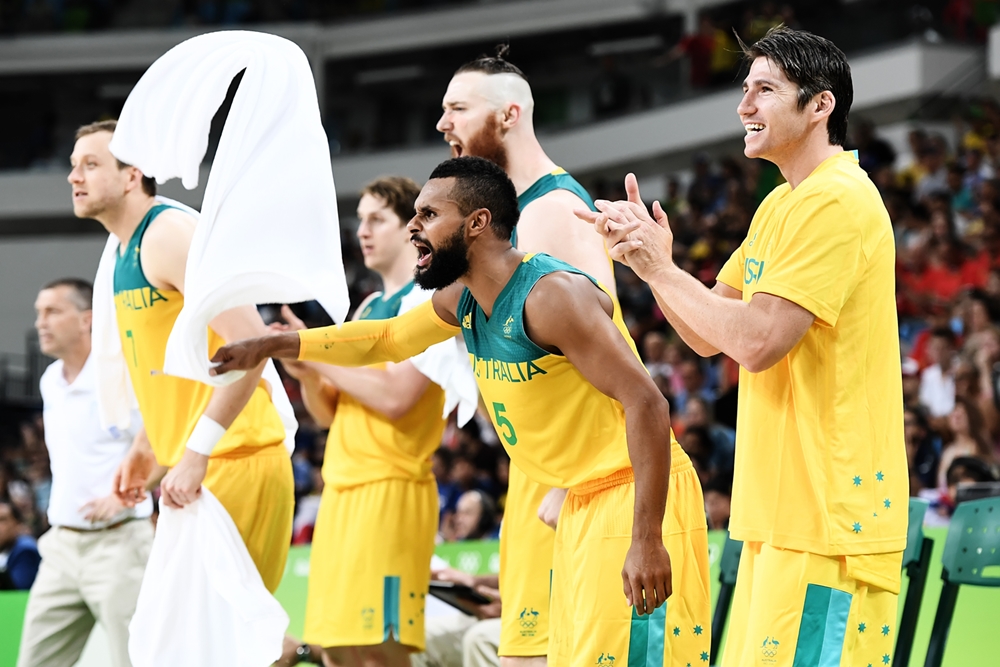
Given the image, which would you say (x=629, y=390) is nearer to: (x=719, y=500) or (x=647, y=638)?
(x=647, y=638)

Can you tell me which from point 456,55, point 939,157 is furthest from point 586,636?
point 456,55

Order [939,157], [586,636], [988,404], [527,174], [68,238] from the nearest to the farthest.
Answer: [586,636] < [527,174] < [988,404] < [939,157] < [68,238]

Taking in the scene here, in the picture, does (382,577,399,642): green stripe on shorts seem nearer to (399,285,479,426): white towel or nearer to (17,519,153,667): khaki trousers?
(399,285,479,426): white towel

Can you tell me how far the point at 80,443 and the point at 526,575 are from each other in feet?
8.28

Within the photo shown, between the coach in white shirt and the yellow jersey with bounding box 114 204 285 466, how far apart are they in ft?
1.57

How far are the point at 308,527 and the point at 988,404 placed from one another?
5376 millimetres

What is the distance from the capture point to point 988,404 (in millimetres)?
7809

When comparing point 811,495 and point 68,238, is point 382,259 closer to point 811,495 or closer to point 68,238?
point 811,495

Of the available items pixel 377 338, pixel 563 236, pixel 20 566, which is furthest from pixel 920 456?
pixel 20 566

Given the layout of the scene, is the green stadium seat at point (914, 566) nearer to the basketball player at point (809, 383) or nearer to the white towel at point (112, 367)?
the basketball player at point (809, 383)

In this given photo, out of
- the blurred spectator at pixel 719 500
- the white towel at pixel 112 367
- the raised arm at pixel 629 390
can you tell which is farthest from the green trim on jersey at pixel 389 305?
the blurred spectator at pixel 719 500

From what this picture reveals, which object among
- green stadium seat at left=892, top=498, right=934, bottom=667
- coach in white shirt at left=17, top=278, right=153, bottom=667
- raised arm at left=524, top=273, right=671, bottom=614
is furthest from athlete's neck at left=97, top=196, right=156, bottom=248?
green stadium seat at left=892, top=498, right=934, bottom=667

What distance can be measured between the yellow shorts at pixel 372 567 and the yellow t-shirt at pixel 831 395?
2027 millimetres

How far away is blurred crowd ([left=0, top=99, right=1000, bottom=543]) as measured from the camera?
25.1ft
